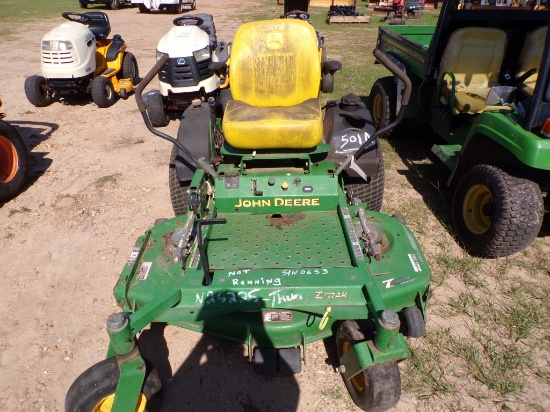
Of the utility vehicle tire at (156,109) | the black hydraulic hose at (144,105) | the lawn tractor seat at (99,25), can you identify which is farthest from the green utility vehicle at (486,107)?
the lawn tractor seat at (99,25)

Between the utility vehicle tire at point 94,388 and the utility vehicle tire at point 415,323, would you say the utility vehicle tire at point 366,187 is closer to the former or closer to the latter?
the utility vehicle tire at point 415,323

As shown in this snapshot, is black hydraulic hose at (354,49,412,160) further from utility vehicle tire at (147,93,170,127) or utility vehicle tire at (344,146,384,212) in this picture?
utility vehicle tire at (147,93,170,127)

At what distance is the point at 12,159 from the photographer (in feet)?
14.4

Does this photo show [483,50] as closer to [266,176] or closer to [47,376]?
[266,176]

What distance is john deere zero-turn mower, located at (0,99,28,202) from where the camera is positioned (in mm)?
4238

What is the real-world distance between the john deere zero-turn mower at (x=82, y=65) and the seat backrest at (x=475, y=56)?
4.98m

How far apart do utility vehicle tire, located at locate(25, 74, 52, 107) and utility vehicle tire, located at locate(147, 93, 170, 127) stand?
7.18 feet

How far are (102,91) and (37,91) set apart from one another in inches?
40.9

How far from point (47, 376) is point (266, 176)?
180cm

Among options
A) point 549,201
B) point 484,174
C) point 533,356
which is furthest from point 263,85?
point 533,356

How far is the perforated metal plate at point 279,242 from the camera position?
238 cm

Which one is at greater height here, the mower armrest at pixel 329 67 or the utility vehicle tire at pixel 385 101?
the mower armrest at pixel 329 67

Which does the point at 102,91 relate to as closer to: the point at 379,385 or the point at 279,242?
the point at 279,242

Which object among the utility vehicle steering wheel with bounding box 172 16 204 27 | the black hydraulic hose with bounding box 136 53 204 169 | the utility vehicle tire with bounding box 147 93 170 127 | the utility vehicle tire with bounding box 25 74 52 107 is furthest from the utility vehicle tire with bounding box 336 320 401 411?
the utility vehicle tire with bounding box 25 74 52 107
